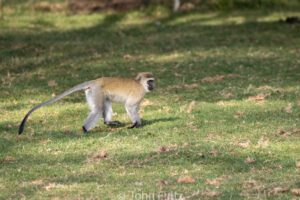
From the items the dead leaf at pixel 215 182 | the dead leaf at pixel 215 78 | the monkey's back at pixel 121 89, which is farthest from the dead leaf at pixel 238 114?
the dead leaf at pixel 215 182

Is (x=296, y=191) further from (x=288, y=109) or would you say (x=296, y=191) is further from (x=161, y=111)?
(x=161, y=111)

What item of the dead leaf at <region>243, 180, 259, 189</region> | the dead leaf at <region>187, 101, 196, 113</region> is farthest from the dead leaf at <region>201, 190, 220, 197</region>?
the dead leaf at <region>187, 101, 196, 113</region>

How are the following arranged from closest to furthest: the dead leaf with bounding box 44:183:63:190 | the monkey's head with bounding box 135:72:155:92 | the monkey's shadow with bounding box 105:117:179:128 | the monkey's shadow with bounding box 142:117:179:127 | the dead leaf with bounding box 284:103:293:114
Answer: the dead leaf with bounding box 44:183:63:190 < the monkey's head with bounding box 135:72:155:92 < the monkey's shadow with bounding box 105:117:179:128 < the monkey's shadow with bounding box 142:117:179:127 < the dead leaf with bounding box 284:103:293:114

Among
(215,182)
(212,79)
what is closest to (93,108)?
(215,182)

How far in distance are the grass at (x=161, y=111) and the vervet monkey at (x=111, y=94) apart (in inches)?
10.3

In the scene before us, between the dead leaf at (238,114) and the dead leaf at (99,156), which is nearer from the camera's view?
the dead leaf at (99,156)

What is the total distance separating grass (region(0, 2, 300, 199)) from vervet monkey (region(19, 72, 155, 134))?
0.85 ft

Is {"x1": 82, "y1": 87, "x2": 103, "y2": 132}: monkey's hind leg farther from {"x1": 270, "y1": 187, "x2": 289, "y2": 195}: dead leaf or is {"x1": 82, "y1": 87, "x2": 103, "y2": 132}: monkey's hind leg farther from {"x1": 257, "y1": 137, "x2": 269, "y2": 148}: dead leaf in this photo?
{"x1": 270, "y1": 187, "x2": 289, "y2": 195}: dead leaf

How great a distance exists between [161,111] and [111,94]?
2.21 m

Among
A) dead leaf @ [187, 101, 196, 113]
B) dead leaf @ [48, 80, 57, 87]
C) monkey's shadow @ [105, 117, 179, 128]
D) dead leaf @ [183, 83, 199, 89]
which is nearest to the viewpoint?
monkey's shadow @ [105, 117, 179, 128]

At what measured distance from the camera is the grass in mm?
10828

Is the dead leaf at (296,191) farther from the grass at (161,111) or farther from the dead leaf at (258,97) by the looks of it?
the dead leaf at (258,97)

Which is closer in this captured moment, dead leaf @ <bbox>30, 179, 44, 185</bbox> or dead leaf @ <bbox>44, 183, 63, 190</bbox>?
dead leaf @ <bbox>44, 183, 63, 190</bbox>

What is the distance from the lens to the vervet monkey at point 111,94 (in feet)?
45.8
